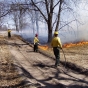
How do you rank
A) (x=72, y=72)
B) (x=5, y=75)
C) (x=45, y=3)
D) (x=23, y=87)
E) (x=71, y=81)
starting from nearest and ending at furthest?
(x=23, y=87) → (x=71, y=81) → (x=5, y=75) → (x=72, y=72) → (x=45, y=3)

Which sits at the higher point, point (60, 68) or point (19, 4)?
point (19, 4)

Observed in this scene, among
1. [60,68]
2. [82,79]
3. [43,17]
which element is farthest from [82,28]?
[82,79]

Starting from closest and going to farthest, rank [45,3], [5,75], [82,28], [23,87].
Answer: [23,87], [5,75], [45,3], [82,28]

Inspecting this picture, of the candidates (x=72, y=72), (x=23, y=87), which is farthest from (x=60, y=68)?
(x=23, y=87)

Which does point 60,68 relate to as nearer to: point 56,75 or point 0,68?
point 56,75

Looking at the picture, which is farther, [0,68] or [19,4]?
[19,4]

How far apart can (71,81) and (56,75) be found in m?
1.58

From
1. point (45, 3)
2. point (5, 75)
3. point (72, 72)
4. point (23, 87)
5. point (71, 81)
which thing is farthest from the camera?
point (45, 3)

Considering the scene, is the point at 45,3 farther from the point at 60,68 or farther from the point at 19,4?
the point at 60,68

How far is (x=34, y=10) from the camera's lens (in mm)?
32812

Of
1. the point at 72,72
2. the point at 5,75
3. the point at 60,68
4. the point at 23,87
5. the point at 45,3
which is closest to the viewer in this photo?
the point at 23,87

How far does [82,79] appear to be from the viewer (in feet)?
38.3

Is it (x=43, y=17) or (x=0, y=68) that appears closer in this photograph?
(x=0, y=68)

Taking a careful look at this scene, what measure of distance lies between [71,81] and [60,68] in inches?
134
